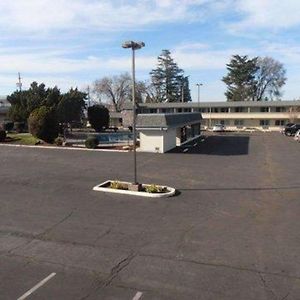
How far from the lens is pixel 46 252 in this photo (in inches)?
437

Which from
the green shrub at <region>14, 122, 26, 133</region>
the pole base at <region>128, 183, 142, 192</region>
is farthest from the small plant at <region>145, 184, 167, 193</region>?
the green shrub at <region>14, 122, 26, 133</region>

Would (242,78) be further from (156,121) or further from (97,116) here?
(156,121)

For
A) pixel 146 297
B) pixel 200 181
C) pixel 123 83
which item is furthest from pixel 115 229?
pixel 123 83

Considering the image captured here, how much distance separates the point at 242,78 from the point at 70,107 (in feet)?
197

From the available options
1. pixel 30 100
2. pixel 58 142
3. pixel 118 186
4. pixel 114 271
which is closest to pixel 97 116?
pixel 30 100

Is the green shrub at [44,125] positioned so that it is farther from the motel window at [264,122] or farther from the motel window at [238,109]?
the motel window at [264,122]

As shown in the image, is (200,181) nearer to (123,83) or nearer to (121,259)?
(121,259)

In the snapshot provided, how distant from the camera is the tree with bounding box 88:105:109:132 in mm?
62619

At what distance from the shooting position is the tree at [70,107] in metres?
59.7

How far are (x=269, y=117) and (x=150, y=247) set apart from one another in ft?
245

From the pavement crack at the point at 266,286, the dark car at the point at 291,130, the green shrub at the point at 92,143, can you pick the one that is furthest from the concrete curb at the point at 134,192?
the dark car at the point at 291,130

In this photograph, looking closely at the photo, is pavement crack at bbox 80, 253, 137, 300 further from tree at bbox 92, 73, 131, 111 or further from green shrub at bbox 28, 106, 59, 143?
tree at bbox 92, 73, 131, 111

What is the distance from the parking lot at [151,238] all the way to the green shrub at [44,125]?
60.9 ft

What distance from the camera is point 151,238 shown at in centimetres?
1224
